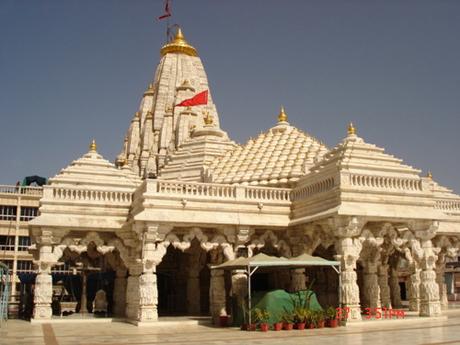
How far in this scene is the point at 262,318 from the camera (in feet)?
61.6

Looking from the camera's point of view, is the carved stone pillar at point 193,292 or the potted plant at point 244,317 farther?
the carved stone pillar at point 193,292

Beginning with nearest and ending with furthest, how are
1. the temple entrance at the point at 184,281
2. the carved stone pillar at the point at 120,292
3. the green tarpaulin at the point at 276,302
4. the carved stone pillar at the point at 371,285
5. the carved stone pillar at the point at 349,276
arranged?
the green tarpaulin at the point at 276,302
the carved stone pillar at the point at 349,276
the carved stone pillar at the point at 371,285
the carved stone pillar at the point at 120,292
the temple entrance at the point at 184,281

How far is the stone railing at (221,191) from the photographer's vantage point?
22.6m

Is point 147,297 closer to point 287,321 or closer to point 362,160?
point 287,321

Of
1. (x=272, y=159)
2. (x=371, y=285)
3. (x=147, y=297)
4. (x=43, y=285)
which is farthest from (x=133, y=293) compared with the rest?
(x=272, y=159)

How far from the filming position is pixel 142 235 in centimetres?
2164

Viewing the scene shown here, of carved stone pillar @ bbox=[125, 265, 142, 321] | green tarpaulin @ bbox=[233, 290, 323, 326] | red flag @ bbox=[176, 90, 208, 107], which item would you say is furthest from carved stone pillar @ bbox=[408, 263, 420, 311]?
red flag @ bbox=[176, 90, 208, 107]

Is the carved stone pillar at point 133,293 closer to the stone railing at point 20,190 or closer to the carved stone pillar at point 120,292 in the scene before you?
the carved stone pillar at point 120,292

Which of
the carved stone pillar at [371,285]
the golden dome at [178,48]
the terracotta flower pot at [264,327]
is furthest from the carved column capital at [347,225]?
the golden dome at [178,48]

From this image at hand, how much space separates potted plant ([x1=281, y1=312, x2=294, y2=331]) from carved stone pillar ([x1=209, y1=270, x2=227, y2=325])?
152 inches

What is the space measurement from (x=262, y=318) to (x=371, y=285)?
7638 millimetres

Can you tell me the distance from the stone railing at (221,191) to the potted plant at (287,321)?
5926 mm

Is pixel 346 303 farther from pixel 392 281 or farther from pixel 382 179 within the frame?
pixel 392 281

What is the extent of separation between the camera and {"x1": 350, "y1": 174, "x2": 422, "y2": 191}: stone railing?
2156 cm
